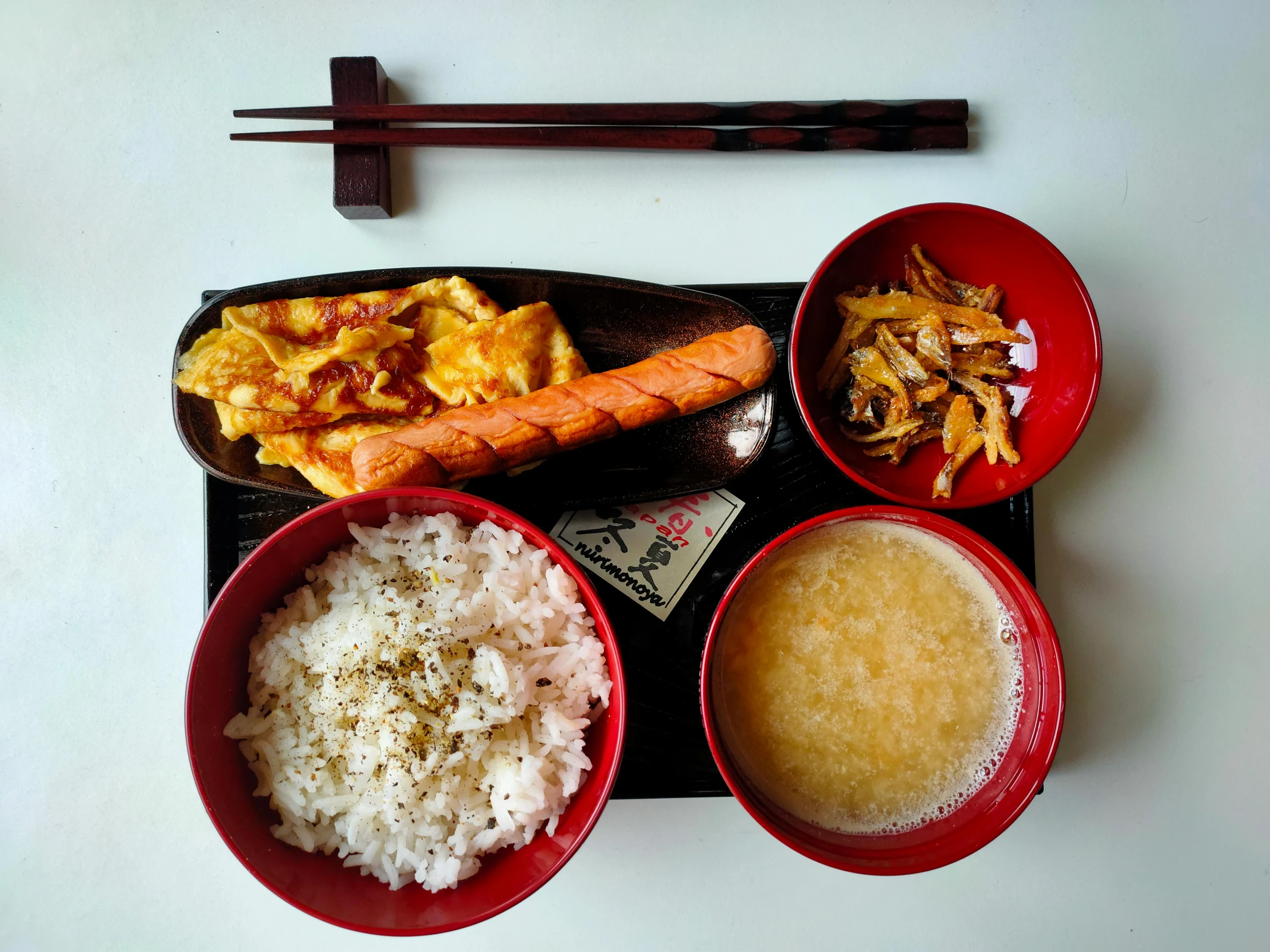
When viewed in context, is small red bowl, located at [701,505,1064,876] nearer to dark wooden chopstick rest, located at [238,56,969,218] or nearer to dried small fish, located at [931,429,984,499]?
dried small fish, located at [931,429,984,499]

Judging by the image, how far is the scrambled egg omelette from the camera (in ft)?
5.52

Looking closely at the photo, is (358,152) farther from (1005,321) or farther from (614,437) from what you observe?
(1005,321)

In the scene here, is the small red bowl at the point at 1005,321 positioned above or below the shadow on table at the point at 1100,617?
above

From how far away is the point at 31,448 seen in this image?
6.22 ft

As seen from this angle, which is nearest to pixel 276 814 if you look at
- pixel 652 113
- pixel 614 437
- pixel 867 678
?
pixel 614 437

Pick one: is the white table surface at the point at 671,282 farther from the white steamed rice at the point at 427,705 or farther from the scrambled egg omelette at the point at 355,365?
the white steamed rice at the point at 427,705

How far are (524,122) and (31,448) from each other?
4.69 feet

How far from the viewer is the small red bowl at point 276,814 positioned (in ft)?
4.76

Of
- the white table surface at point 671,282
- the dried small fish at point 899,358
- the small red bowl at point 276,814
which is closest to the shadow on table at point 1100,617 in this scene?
the white table surface at point 671,282

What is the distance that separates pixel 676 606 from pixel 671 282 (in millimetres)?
783

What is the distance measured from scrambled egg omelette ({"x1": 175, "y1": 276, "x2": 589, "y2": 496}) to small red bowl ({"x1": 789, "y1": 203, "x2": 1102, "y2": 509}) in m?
0.54

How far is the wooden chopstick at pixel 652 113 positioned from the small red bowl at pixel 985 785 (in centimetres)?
97

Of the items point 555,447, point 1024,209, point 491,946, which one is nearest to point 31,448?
point 555,447

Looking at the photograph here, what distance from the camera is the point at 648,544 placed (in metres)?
1.78
